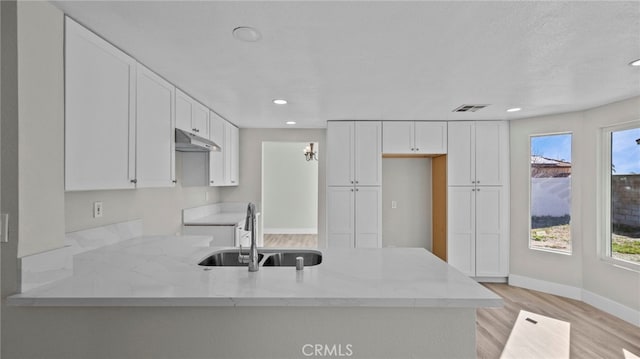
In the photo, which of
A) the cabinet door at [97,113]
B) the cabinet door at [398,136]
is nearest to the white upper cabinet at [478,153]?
the cabinet door at [398,136]

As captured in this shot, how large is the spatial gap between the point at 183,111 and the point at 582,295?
4.99 metres

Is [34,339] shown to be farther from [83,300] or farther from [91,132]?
[91,132]

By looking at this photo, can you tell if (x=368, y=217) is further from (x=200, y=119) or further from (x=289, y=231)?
(x=289, y=231)

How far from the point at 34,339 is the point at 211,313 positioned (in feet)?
2.60

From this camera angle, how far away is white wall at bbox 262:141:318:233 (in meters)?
7.64

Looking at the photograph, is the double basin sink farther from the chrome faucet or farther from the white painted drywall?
the white painted drywall

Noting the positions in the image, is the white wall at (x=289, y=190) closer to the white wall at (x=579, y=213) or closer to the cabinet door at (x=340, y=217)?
the cabinet door at (x=340, y=217)

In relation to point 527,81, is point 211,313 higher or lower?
lower

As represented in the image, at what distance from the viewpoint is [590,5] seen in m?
1.41

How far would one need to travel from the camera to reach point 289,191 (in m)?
7.67

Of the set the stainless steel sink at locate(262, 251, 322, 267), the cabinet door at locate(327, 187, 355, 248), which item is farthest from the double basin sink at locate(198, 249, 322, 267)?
the cabinet door at locate(327, 187, 355, 248)

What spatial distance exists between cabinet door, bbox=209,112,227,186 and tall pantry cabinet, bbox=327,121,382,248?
4.82ft

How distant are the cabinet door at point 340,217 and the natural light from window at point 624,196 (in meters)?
2.97

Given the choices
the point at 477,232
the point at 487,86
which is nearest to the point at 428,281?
the point at 487,86
